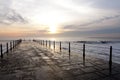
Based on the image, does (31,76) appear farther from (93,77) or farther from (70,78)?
(93,77)

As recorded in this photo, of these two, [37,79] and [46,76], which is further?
[46,76]

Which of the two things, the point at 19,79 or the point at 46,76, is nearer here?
the point at 19,79

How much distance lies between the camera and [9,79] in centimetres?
512

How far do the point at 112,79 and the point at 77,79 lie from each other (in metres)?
1.34

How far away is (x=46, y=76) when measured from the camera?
557 centimetres

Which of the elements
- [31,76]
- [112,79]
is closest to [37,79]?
[31,76]

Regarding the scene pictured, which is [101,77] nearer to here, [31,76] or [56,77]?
[56,77]

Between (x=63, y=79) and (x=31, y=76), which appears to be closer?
(x=63, y=79)

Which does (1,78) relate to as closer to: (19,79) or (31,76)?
(19,79)

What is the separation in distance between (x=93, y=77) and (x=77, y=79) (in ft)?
2.35

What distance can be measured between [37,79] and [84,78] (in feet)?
5.97

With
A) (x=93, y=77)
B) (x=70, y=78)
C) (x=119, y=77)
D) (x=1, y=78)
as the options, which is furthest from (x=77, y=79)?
(x=1, y=78)

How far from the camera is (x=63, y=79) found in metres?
5.18

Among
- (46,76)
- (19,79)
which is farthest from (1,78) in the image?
(46,76)
